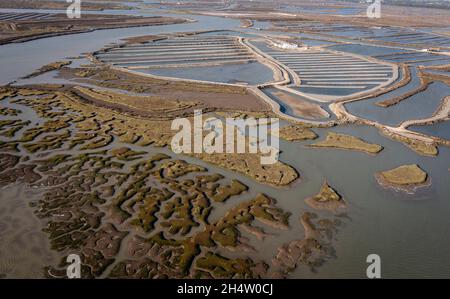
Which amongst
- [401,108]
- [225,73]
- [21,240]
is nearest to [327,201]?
[21,240]

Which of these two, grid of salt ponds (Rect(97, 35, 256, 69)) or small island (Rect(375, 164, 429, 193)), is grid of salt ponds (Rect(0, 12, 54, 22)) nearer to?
grid of salt ponds (Rect(97, 35, 256, 69))

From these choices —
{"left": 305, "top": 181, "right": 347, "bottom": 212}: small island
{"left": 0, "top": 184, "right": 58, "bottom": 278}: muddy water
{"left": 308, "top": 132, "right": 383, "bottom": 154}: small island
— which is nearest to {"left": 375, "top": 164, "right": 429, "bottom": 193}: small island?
{"left": 308, "top": 132, "right": 383, "bottom": 154}: small island

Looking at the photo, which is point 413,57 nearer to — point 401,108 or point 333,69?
point 333,69

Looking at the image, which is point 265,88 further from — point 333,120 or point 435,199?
point 435,199

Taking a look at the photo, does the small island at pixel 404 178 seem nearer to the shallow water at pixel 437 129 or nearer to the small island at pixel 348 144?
the small island at pixel 348 144
